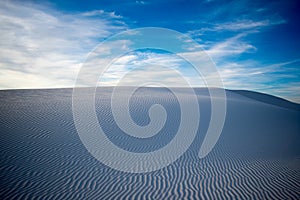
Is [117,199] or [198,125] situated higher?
[198,125]

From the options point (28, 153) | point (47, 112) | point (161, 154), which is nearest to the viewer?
point (28, 153)

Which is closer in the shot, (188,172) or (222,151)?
(188,172)

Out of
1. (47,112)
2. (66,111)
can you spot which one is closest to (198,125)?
(66,111)

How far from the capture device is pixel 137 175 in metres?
8.80

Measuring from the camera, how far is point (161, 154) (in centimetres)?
1134

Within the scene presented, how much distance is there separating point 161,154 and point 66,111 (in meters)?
10.3

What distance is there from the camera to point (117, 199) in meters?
6.91

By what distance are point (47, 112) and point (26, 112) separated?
5.06 ft

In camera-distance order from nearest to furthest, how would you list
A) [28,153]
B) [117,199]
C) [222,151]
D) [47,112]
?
1. [117,199]
2. [28,153]
3. [222,151]
4. [47,112]

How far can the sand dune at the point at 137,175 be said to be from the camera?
292 inches

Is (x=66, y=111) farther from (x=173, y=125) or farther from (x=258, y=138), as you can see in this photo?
(x=258, y=138)

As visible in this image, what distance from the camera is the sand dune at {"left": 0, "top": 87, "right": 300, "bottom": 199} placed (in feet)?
24.3

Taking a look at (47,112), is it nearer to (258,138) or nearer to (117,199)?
(117,199)

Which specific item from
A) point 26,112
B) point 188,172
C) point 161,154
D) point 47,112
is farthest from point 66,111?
point 188,172
